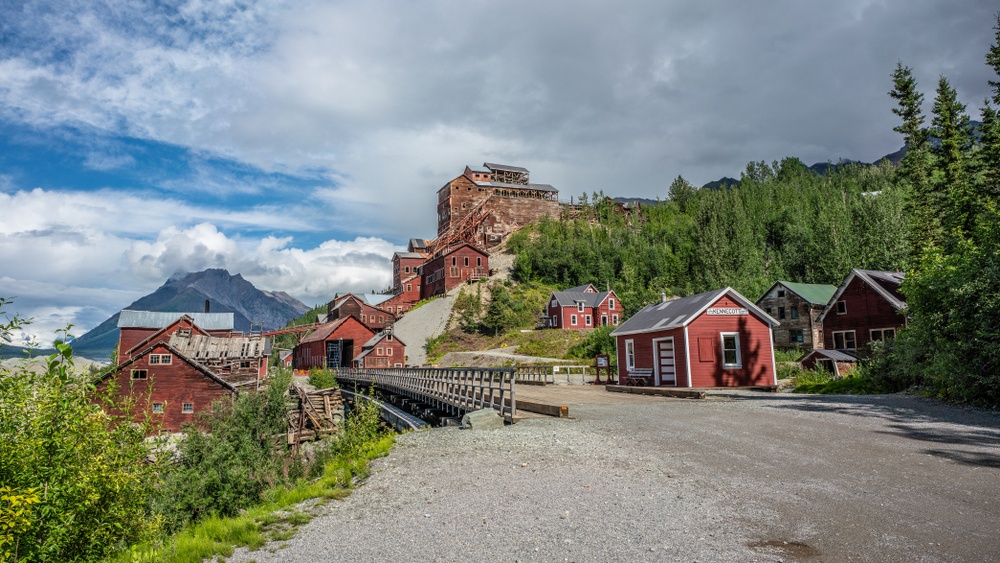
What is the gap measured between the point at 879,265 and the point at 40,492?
68867 mm

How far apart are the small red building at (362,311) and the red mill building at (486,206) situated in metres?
24.7

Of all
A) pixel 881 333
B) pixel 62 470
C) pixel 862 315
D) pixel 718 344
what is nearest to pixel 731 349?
pixel 718 344

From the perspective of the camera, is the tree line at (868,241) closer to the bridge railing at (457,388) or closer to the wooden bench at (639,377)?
the wooden bench at (639,377)

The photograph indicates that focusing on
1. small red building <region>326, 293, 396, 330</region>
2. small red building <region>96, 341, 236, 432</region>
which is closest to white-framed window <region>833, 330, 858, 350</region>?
small red building <region>96, 341, 236, 432</region>

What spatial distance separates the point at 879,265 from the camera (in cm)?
5775

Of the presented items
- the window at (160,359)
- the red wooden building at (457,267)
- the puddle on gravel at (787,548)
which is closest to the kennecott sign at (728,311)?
the puddle on gravel at (787,548)

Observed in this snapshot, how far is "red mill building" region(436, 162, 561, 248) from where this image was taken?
4387 inches

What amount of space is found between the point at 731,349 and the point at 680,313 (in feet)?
10.5

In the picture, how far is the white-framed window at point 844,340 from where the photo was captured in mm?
37763

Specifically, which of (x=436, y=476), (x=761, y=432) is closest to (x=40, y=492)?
(x=436, y=476)

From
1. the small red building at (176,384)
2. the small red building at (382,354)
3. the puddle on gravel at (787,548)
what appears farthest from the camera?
the small red building at (382,354)

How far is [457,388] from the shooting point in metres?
20.2

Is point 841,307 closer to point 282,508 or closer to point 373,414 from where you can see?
point 373,414

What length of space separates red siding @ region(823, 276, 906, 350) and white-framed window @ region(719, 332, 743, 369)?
12.8 meters
